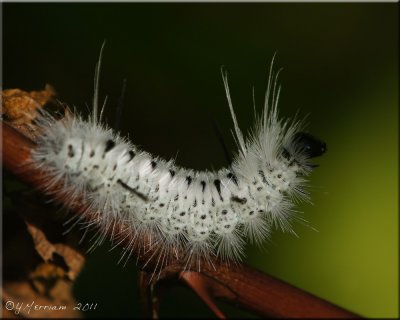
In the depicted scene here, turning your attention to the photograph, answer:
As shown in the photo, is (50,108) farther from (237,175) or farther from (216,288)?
(216,288)

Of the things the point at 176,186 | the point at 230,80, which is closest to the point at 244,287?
the point at 176,186

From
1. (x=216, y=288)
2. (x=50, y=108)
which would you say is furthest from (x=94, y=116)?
(x=216, y=288)

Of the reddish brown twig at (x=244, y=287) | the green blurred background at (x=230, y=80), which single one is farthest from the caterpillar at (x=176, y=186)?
the green blurred background at (x=230, y=80)

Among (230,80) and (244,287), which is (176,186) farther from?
(230,80)

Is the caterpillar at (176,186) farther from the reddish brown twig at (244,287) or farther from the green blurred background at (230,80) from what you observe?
the green blurred background at (230,80)

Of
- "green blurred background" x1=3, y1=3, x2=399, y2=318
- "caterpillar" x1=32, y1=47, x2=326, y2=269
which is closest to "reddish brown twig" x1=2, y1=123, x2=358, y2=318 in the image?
"caterpillar" x1=32, y1=47, x2=326, y2=269
